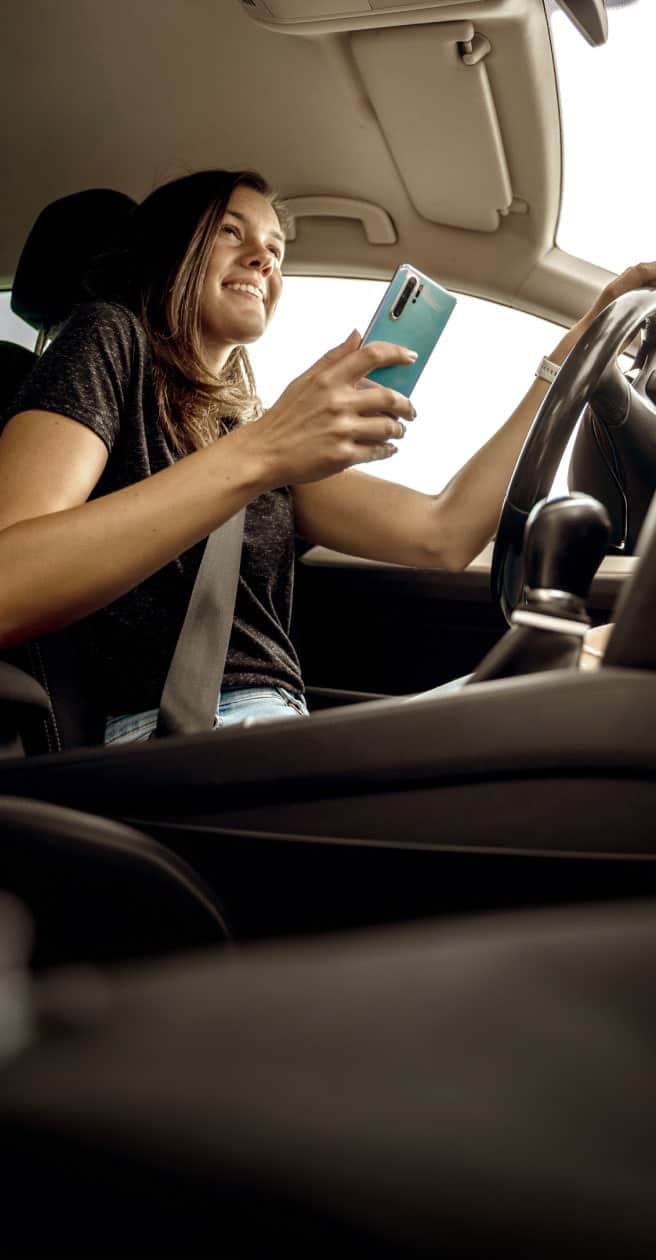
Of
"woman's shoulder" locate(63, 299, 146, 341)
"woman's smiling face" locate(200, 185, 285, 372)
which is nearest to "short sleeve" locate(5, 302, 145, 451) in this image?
"woman's shoulder" locate(63, 299, 146, 341)

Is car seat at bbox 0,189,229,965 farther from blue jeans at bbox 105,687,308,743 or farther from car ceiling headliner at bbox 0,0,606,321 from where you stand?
car ceiling headliner at bbox 0,0,606,321

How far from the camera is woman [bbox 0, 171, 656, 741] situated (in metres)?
0.94

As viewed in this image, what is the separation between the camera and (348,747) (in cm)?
58

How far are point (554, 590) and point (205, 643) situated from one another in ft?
1.91

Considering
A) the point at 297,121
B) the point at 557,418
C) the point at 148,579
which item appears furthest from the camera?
the point at 297,121

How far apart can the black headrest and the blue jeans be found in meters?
0.70

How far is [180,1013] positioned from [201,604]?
3.19 ft

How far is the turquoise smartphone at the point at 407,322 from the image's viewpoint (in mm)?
1000

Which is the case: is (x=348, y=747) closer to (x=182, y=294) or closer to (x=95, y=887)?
(x=95, y=887)

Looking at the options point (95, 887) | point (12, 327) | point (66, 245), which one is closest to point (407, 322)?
point (95, 887)

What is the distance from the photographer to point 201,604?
1.16 metres

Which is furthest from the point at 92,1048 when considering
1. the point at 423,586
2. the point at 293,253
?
the point at 293,253

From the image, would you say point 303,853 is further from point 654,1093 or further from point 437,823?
point 654,1093

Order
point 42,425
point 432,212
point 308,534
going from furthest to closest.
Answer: point 432,212
point 308,534
point 42,425
